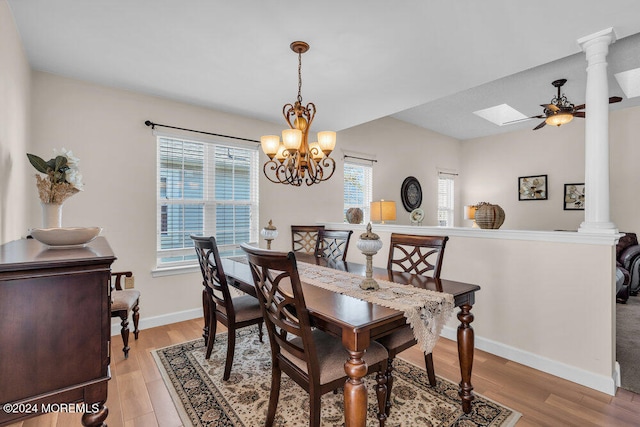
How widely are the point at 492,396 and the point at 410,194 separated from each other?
13.3 feet

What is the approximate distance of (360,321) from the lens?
128 cm

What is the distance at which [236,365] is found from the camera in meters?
2.37

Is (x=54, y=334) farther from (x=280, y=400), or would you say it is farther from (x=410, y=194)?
(x=410, y=194)

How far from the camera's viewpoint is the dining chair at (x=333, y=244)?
2854mm

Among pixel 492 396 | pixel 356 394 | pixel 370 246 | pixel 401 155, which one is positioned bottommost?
pixel 492 396

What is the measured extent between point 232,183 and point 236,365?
2.13m

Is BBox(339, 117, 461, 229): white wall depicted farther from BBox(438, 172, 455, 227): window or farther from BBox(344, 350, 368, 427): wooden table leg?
BBox(344, 350, 368, 427): wooden table leg

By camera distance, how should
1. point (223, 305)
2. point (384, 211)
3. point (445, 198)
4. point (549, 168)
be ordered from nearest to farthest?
point (223, 305)
point (384, 211)
point (549, 168)
point (445, 198)

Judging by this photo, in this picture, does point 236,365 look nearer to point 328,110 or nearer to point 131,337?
point 131,337

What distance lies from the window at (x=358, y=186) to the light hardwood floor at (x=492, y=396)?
8.82ft

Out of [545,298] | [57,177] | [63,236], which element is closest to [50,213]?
[57,177]

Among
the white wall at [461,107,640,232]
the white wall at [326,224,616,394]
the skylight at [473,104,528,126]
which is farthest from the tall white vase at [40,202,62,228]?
the white wall at [461,107,640,232]

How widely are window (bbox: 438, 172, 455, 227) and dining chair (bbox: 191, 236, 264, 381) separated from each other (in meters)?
5.10

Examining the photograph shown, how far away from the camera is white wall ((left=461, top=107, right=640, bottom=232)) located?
477cm
